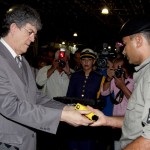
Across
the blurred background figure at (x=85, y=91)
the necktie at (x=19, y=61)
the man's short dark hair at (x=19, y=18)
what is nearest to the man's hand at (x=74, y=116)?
the necktie at (x=19, y=61)

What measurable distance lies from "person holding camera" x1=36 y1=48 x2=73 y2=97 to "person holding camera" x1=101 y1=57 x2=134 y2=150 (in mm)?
1100

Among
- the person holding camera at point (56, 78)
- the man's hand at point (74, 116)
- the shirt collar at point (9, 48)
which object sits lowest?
the man's hand at point (74, 116)

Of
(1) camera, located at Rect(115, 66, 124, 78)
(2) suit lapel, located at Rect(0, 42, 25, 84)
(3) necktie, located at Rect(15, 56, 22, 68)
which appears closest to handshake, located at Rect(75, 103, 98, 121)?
(2) suit lapel, located at Rect(0, 42, 25, 84)

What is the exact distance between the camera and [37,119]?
9.85ft

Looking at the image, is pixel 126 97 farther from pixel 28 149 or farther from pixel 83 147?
pixel 28 149

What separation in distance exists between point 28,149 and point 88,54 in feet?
10.6

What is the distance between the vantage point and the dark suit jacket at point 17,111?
2.96 m

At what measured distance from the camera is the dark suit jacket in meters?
2.96

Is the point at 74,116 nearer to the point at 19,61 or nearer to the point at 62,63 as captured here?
the point at 19,61

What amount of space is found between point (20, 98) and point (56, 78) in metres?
3.20

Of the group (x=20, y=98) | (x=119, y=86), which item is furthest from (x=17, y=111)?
(x=119, y=86)

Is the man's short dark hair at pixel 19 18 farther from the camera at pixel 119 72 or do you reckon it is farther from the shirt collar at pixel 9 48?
the camera at pixel 119 72

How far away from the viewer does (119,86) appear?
16.6 feet

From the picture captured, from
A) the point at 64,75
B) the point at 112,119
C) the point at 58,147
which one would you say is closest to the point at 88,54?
the point at 64,75
